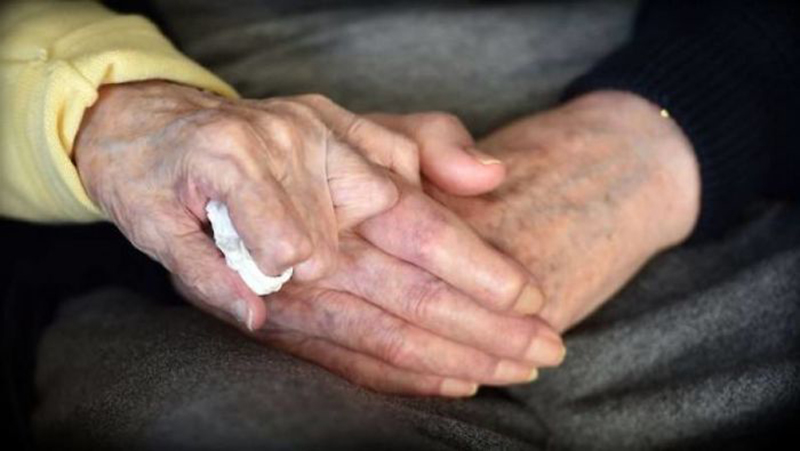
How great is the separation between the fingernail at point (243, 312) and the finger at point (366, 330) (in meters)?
0.06

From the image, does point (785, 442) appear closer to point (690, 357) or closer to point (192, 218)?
point (690, 357)

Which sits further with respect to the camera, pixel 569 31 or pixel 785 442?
pixel 569 31

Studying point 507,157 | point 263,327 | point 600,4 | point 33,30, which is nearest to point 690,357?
point 507,157

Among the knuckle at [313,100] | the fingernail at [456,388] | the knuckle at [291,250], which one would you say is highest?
the knuckle at [313,100]

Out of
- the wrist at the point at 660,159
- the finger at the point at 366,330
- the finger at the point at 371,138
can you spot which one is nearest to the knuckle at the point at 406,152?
the finger at the point at 371,138

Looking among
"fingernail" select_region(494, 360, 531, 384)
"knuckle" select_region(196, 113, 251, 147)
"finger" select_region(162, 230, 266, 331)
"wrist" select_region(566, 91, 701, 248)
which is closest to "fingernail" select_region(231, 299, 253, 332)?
"finger" select_region(162, 230, 266, 331)

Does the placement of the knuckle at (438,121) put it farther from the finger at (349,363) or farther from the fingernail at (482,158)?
the finger at (349,363)

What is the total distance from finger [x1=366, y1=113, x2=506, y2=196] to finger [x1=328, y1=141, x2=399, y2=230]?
0.07 metres

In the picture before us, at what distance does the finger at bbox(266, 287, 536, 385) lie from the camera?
2.36 ft

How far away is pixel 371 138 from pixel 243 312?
0.57ft

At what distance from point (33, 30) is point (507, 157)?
0.40m

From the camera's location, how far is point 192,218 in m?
0.64

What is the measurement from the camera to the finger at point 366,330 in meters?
0.72

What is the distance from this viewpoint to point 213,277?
2.12 ft
